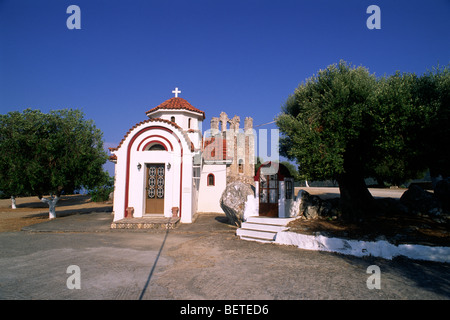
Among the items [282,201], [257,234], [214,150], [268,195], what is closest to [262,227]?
[257,234]

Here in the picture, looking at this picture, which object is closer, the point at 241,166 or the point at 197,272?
the point at 197,272

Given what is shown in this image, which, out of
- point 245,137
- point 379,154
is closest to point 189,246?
point 379,154

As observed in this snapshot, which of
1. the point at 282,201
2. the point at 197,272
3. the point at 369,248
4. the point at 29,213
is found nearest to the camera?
the point at 197,272

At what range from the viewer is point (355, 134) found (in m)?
9.28

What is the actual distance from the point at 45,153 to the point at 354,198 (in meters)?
17.9

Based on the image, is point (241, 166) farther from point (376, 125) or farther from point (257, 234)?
point (376, 125)

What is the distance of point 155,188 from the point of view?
1488 centimetres

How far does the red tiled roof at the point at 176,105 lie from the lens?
1928cm

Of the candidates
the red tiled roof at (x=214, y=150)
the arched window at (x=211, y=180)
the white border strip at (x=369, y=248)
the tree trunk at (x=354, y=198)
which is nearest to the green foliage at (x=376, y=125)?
the tree trunk at (x=354, y=198)

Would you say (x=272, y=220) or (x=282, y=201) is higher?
(x=282, y=201)

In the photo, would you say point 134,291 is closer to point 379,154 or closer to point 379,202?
point 379,154

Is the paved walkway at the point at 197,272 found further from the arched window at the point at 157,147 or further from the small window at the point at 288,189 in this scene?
the arched window at the point at 157,147

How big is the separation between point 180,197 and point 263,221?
5.49m
